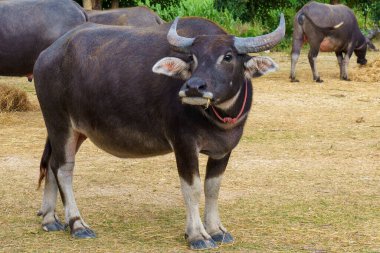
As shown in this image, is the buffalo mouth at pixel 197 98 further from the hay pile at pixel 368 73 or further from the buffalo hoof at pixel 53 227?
the hay pile at pixel 368 73

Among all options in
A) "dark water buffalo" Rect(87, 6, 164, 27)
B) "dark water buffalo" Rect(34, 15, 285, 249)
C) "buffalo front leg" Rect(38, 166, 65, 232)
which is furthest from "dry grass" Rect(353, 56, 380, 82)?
"buffalo front leg" Rect(38, 166, 65, 232)

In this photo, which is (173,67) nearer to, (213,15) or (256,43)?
(256,43)

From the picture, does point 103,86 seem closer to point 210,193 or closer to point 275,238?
point 210,193

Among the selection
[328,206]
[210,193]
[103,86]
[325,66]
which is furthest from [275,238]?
[325,66]

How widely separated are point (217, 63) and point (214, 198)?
3.59 feet

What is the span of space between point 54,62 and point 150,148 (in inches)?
40.7

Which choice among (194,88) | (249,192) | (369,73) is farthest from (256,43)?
(369,73)

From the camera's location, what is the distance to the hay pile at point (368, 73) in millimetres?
16594

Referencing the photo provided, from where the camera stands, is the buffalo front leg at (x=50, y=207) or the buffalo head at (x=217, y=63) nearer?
the buffalo head at (x=217, y=63)

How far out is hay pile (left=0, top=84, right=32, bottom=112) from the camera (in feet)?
40.3

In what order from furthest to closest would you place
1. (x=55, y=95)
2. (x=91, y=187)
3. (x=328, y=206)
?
(x=91, y=187)
(x=328, y=206)
(x=55, y=95)

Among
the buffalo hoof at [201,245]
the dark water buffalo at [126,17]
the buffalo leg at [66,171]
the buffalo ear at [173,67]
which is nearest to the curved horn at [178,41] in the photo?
the buffalo ear at [173,67]

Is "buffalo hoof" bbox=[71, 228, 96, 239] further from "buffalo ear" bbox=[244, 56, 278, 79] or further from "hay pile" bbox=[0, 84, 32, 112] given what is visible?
"hay pile" bbox=[0, 84, 32, 112]

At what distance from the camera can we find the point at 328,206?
6883mm
